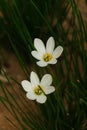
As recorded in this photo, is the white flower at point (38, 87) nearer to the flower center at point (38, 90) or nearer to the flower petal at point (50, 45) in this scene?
the flower center at point (38, 90)

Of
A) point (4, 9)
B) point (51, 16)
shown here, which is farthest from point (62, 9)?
point (4, 9)

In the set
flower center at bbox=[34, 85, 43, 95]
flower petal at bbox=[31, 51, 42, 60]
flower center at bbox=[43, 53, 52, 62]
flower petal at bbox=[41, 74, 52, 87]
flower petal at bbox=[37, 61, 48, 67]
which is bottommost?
flower center at bbox=[34, 85, 43, 95]

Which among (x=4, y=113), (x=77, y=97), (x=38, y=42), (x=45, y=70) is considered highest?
(x=38, y=42)

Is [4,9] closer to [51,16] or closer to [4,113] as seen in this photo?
[51,16]

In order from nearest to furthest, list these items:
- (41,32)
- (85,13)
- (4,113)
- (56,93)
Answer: (56,93) → (4,113) → (41,32) → (85,13)

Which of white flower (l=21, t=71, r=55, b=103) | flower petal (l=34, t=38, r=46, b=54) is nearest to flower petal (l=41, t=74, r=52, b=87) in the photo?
white flower (l=21, t=71, r=55, b=103)

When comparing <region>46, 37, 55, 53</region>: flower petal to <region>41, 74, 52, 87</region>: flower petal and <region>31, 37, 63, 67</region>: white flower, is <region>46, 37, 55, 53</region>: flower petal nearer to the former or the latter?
<region>31, 37, 63, 67</region>: white flower

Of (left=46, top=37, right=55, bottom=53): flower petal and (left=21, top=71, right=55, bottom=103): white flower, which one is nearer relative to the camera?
(left=21, top=71, right=55, bottom=103): white flower

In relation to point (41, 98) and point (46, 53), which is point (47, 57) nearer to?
point (46, 53)

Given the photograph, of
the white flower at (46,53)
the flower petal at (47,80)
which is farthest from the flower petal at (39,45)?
the flower petal at (47,80)
